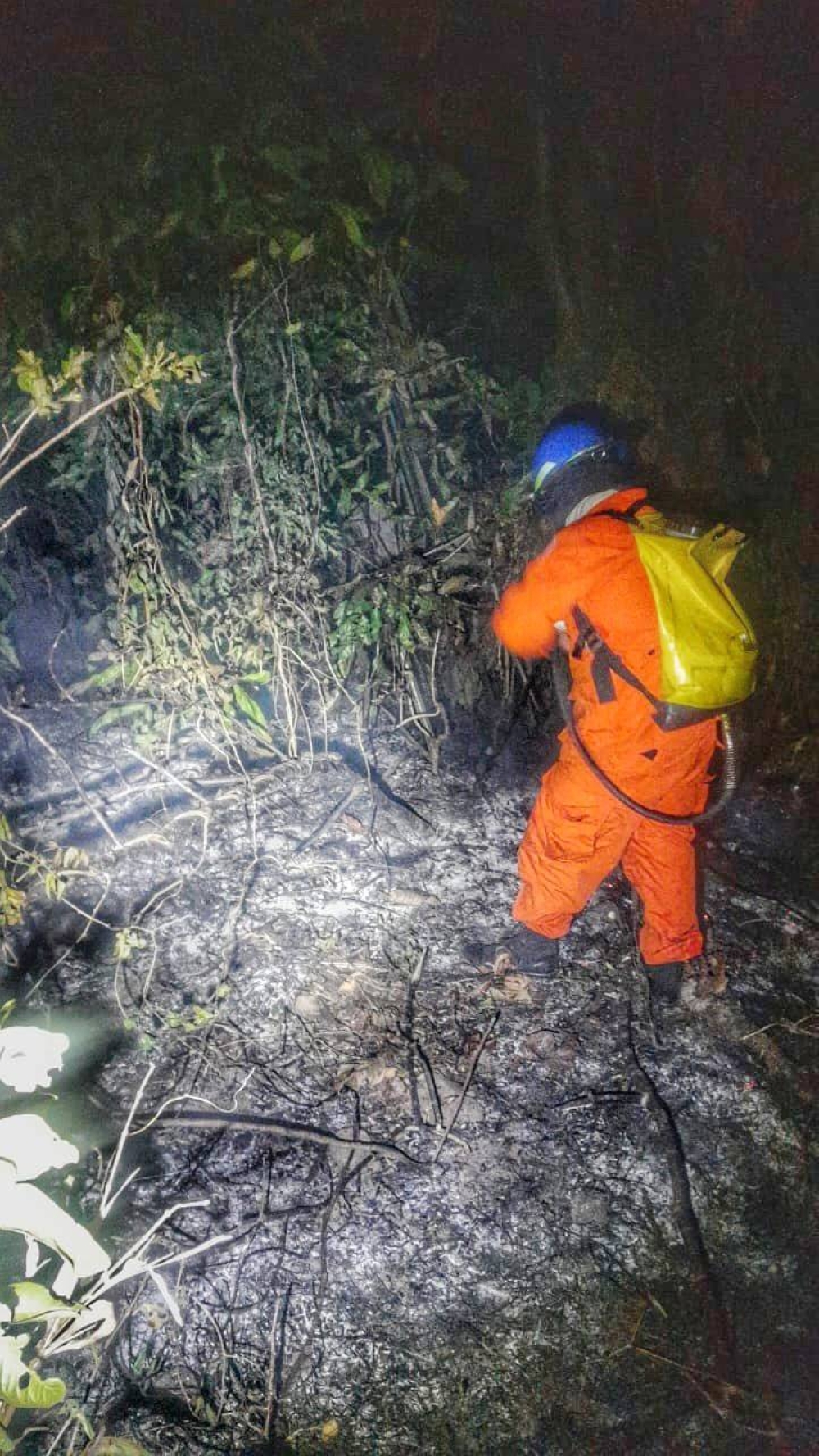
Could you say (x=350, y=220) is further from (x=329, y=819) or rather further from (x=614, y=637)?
(x=329, y=819)

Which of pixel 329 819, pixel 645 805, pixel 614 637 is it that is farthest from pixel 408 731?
pixel 614 637

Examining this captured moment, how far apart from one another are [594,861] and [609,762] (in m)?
0.37

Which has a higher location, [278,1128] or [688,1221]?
[278,1128]

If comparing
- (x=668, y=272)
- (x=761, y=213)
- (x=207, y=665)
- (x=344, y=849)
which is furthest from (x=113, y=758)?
(x=761, y=213)

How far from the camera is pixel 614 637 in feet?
7.95

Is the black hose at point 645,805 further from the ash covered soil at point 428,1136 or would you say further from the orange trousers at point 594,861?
the ash covered soil at point 428,1136

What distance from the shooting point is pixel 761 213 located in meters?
4.03

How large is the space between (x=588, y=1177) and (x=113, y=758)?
285 centimetres

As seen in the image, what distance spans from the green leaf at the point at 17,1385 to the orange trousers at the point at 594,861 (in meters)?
1.90

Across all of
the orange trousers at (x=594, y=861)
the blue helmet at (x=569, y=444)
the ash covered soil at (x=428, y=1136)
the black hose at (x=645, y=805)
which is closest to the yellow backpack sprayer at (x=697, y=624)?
the black hose at (x=645, y=805)

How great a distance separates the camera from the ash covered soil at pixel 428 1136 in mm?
1848

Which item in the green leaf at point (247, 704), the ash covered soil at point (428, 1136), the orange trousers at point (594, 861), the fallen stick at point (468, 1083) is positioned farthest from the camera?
the green leaf at point (247, 704)

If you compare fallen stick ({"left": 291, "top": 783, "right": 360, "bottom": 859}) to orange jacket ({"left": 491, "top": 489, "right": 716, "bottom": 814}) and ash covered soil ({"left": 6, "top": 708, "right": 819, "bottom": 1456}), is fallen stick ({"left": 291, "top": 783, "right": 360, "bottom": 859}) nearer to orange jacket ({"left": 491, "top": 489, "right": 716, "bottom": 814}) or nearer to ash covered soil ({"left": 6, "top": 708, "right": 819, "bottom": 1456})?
ash covered soil ({"left": 6, "top": 708, "right": 819, "bottom": 1456})

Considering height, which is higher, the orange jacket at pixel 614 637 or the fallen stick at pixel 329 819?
the orange jacket at pixel 614 637
